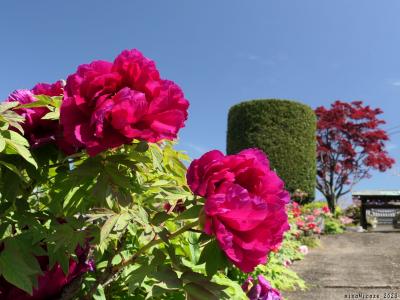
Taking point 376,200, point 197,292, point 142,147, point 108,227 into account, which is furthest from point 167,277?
point 376,200

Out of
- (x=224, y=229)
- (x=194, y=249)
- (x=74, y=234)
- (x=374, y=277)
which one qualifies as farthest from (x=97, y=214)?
(x=374, y=277)

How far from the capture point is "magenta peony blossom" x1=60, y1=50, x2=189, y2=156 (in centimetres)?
98

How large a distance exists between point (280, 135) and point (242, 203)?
1339 centimetres

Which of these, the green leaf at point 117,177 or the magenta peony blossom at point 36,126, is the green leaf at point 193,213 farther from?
the magenta peony blossom at point 36,126

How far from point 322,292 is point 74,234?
434cm

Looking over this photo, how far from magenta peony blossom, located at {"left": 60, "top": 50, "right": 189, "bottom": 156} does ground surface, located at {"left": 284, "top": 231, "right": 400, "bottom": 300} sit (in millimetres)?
3973

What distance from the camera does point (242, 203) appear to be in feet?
3.01

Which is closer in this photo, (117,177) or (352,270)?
(117,177)

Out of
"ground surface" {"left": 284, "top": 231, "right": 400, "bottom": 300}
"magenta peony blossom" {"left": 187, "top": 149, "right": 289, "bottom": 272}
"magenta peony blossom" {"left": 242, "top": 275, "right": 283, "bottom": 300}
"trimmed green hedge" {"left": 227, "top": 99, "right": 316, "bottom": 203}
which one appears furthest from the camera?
"trimmed green hedge" {"left": 227, "top": 99, "right": 316, "bottom": 203}

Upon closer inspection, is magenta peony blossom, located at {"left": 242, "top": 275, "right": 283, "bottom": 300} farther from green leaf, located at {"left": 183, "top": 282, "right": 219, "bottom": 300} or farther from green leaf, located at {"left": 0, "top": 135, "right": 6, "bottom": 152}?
green leaf, located at {"left": 0, "top": 135, "right": 6, "bottom": 152}

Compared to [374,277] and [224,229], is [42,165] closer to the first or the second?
[224,229]

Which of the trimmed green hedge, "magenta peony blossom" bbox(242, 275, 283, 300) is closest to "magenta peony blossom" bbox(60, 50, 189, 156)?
"magenta peony blossom" bbox(242, 275, 283, 300)

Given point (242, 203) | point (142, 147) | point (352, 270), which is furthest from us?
point (352, 270)

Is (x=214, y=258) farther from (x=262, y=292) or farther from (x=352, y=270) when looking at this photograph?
(x=352, y=270)
